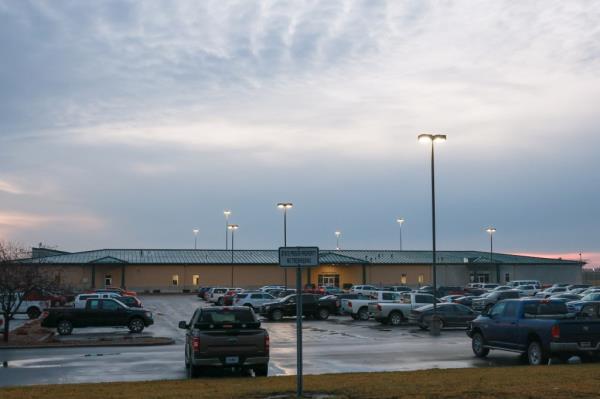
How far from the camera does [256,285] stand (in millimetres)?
93750

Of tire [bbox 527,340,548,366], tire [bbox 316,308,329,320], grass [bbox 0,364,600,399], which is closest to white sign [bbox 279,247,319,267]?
grass [bbox 0,364,600,399]

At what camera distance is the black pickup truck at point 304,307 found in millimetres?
42062

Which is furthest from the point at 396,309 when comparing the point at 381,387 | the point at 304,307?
the point at 381,387

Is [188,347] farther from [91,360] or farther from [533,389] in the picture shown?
[533,389]

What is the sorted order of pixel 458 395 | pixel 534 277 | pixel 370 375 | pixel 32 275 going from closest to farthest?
pixel 458 395 < pixel 370 375 < pixel 32 275 < pixel 534 277

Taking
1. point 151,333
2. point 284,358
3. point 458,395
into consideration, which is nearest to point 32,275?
point 151,333

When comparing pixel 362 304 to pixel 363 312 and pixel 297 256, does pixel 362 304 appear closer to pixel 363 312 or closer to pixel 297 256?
pixel 363 312

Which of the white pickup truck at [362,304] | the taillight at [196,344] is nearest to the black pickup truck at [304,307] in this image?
the white pickup truck at [362,304]

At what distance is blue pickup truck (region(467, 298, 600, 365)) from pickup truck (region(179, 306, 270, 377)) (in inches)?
280

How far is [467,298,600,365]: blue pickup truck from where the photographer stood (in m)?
18.5

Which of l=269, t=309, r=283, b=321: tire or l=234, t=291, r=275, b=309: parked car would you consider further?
l=234, t=291, r=275, b=309: parked car

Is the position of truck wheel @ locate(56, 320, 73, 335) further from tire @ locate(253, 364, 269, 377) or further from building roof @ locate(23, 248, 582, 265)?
building roof @ locate(23, 248, 582, 265)

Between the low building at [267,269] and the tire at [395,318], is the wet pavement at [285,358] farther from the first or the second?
the low building at [267,269]

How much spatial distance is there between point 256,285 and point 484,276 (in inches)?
1216
